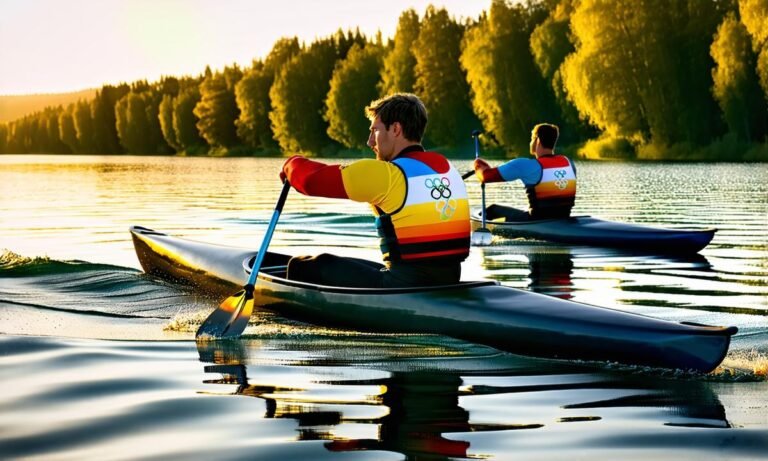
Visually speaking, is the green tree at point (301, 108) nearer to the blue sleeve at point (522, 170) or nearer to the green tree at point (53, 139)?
the blue sleeve at point (522, 170)

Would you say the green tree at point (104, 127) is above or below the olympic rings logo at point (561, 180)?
above

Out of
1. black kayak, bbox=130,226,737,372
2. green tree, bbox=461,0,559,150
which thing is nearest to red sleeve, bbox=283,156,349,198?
black kayak, bbox=130,226,737,372

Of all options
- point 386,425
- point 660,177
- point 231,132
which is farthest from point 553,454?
point 231,132

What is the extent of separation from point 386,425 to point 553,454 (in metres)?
0.79

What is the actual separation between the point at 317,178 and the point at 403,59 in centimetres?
6448

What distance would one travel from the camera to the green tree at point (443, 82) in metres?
64.2

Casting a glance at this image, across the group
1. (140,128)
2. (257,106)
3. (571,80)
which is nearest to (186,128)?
(140,128)

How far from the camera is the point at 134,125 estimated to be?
5118 inches

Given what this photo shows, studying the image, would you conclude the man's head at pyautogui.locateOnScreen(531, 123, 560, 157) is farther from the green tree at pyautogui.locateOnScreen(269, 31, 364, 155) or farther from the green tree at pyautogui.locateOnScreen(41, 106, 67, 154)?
the green tree at pyautogui.locateOnScreen(41, 106, 67, 154)

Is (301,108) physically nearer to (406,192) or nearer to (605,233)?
(605,233)

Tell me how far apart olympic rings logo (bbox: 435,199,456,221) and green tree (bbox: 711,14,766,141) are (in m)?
37.3

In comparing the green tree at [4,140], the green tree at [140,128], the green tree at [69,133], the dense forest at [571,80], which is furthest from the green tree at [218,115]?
the green tree at [4,140]

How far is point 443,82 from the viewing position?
6469 cm

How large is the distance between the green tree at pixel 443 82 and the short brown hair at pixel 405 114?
186 feet
